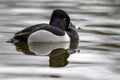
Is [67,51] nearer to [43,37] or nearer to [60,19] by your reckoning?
[43,37]

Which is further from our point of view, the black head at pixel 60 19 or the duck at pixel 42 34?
the black head at pixel 60 19

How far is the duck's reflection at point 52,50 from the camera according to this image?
38.2 feet

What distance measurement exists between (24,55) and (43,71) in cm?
192

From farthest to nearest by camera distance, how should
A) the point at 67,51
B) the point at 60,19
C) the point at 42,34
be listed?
1. the point at 60,19
2. the point at 42,34
3. the point at 67,51

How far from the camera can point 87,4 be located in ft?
75.3

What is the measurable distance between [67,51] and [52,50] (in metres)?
0.33

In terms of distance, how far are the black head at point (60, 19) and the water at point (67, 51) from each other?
0.55 m

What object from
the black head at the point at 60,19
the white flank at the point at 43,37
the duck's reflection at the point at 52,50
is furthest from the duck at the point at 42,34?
the black head at the point at 60,19

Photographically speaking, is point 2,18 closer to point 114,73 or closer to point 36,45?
point 36,45

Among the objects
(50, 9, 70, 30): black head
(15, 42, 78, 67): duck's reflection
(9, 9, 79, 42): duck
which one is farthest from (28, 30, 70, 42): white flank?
(50, 9, 70, 30): black head

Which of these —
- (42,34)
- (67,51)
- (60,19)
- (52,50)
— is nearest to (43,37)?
(42,34)

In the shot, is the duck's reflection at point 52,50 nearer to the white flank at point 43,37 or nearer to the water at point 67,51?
the water at point 67,51

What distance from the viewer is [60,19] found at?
15.0 meters

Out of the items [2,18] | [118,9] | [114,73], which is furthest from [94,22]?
[114,73]
